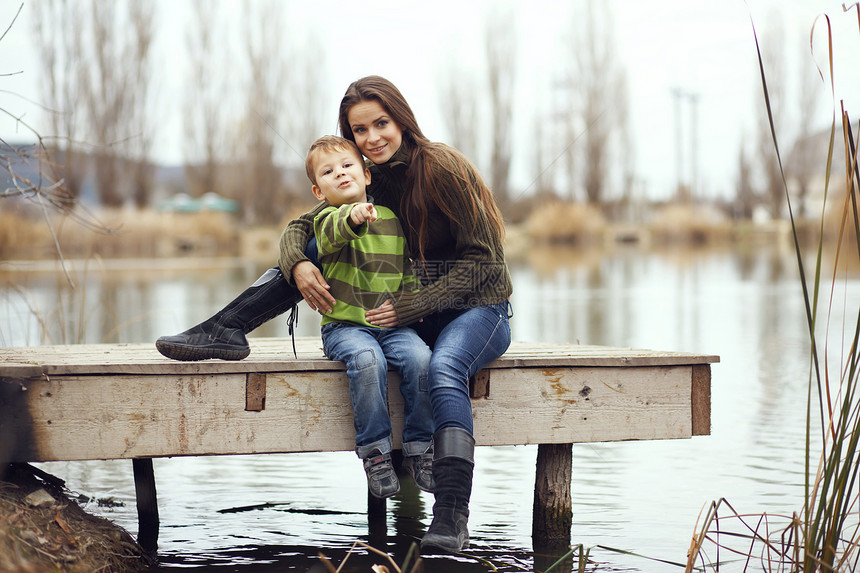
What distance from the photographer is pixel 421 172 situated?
107 inches

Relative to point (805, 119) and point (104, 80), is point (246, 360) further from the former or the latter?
point (805, 119)

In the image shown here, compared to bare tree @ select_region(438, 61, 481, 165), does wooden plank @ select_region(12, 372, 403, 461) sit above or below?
below

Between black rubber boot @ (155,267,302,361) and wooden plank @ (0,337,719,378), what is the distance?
35mm

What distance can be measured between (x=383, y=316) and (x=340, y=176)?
0.42 meters

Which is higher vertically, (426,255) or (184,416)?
(426,255)

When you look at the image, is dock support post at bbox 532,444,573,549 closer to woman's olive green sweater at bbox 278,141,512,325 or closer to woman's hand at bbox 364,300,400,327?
woman's olive green sweater at bbox 278,141,512,325

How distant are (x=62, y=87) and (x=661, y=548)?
72.7ft

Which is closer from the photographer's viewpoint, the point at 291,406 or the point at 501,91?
the point at 291,406

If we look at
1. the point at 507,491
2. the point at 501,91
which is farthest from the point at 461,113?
the point at 507,491

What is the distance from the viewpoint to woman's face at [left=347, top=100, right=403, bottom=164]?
277cm

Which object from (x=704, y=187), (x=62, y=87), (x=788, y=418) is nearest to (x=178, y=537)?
(x=788, y=418)

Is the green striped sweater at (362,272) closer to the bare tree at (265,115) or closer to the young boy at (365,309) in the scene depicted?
the young boy at (365,309)

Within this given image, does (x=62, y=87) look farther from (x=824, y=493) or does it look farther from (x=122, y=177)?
(x=824, y=493)

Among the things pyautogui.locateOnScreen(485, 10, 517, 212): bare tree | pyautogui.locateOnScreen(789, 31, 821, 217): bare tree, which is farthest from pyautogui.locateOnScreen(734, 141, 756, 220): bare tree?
pyautogui.locateOnScreen(485, 10, 517, 212): bare tree
